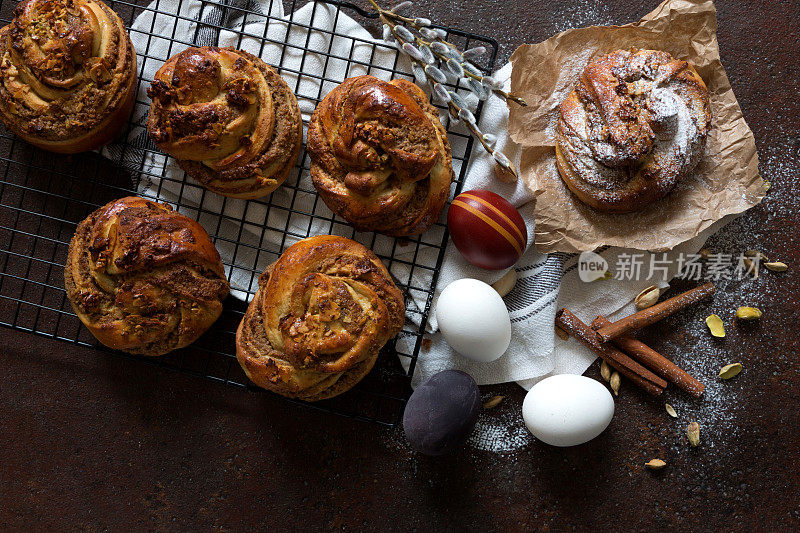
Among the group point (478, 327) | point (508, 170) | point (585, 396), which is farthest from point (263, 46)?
point (585, 396)

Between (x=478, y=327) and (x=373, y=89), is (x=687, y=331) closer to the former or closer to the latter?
(x=478, y=327)

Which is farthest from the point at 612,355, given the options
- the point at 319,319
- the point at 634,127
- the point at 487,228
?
the point at 319,319

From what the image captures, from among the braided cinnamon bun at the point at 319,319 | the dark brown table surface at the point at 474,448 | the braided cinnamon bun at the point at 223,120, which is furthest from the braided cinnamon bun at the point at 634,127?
the braided cinnamon bun at the point at 223,120

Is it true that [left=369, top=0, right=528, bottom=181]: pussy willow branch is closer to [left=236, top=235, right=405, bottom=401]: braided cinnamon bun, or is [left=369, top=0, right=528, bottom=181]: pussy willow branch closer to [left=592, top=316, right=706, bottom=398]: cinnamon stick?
[left=236, top=235, right=405, bottom=401]: braided cinnamon bun

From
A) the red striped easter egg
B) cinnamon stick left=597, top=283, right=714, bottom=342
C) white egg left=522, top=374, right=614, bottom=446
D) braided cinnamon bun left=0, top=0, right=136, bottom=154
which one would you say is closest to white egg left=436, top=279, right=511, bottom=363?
the red striped easter egg

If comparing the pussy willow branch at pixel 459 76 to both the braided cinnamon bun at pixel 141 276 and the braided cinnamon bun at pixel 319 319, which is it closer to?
the braided cinnamon bun at pixel 319 319

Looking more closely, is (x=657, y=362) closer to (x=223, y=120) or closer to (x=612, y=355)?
(x=612, y=355)
